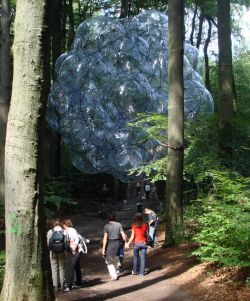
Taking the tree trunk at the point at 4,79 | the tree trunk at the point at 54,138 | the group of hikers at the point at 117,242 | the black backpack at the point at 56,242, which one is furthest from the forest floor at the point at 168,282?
the tree trunk at the point at 54,138

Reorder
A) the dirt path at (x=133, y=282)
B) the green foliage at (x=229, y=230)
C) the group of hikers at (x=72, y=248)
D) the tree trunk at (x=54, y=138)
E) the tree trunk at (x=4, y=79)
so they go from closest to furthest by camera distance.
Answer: the green foliage at (x=229, y=230) → the dirt path at (x=133, y=282) → the group of hikers at (x=72, y=248) → the tree trunk at (x=4, y=79) → the tree trunk at (x=54, y=138)

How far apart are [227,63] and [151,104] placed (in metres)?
4.60

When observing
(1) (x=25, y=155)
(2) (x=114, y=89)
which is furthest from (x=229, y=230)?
(2) (x=114, y=89)

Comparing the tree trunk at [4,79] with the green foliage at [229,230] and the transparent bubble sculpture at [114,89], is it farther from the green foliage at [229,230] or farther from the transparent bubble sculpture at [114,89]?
the green foliage at [229,230]

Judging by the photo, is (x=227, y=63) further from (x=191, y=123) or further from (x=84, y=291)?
(x=84, y=291)

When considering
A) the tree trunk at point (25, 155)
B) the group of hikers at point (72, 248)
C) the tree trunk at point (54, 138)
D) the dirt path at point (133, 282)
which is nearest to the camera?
the tree trunk at point (25, 155)

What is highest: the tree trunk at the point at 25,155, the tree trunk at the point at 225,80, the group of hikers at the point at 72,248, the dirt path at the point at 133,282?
the tree trunk at the point at 225,80

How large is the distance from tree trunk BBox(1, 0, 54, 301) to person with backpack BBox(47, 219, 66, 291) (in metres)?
3.74

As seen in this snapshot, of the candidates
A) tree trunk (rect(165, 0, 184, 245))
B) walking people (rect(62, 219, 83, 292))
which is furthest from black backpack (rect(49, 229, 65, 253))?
tree trunk (rect(165, 0, 184, 245))

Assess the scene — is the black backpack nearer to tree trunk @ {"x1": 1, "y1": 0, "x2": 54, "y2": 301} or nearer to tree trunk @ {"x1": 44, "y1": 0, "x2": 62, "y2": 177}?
tree trunk @ {"x1": 1, "y1": 0, "x2": 54, "y2": 301}

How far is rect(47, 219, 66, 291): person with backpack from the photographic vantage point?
8797mm

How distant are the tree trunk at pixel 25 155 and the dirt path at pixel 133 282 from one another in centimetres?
295

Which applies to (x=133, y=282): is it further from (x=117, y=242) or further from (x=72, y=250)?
(x=72, y=250)

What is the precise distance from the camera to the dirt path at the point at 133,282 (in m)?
7.91
